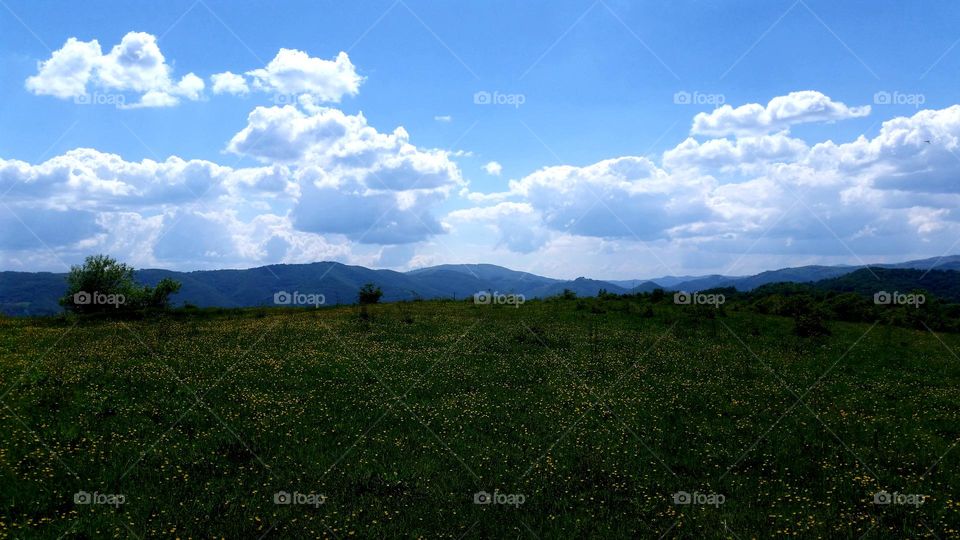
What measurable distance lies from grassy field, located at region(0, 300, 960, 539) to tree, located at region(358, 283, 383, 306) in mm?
26719

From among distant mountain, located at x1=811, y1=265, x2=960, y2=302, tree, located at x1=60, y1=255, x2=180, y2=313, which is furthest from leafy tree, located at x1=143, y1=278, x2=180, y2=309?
distant mountain, located at x1=811, y1=265, x2=960, y2=302

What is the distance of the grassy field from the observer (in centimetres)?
1008

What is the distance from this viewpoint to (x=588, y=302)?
164ft

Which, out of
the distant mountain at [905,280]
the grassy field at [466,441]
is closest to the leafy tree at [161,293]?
the grassy field at [466,441]

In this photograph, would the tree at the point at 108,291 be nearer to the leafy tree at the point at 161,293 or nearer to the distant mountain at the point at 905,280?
the leafy tree at the point at 161,293

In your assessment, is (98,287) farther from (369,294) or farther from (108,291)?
(369,294)

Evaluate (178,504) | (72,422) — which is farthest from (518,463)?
(72,422)

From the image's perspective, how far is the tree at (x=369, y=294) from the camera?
5491cm

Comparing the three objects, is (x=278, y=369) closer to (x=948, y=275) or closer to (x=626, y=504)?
(x=626, y=504)

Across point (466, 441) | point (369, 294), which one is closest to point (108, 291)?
point (369, 294)

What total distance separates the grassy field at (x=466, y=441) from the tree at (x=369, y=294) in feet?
87.7

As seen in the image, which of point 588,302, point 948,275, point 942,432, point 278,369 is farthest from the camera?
point 948,275

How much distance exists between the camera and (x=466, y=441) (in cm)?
1395

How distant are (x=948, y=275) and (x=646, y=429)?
120 m
